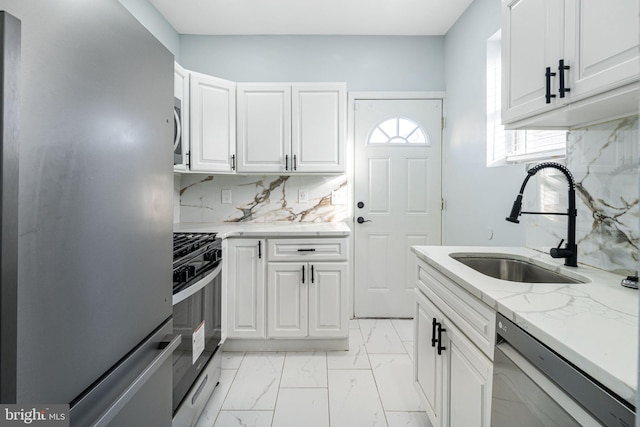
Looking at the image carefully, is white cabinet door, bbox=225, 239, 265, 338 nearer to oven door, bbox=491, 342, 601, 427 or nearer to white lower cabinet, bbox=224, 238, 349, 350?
white lower cabinet, bbox=224, 238, 349, 350

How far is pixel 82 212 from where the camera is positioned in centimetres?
68

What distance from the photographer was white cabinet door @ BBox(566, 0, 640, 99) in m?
0.91

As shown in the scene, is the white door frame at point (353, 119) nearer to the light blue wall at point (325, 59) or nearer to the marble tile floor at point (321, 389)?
the light blue wall at point (325, 59)

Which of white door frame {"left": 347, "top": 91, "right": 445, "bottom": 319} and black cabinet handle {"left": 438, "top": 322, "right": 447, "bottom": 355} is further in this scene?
white door frame {"left": 347, "top": 91, "right": 445, "bottom": 319}

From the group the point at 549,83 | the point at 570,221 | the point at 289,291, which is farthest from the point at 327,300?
the point at 549,83

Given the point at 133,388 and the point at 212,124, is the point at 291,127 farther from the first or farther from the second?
the point at 133,388

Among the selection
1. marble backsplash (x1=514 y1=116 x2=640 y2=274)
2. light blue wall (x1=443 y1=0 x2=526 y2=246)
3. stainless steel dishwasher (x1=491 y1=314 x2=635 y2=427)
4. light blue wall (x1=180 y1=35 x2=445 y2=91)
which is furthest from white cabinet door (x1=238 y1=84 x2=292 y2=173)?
stainless steel dishwasher (x1=491 y1=314 x2=635 y2=427)

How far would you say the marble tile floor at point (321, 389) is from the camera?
5.89 feet

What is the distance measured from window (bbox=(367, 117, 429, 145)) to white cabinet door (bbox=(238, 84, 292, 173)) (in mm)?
894

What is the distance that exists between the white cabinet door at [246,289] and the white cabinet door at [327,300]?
0.38 metres

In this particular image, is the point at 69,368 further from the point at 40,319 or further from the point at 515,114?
the point at 515,114

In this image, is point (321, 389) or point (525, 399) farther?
point (321, 389)

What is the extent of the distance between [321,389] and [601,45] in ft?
6.86

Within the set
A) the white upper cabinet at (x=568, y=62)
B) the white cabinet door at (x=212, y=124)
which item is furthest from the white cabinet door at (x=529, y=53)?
the white cabinet door at (x=212, y=124)
